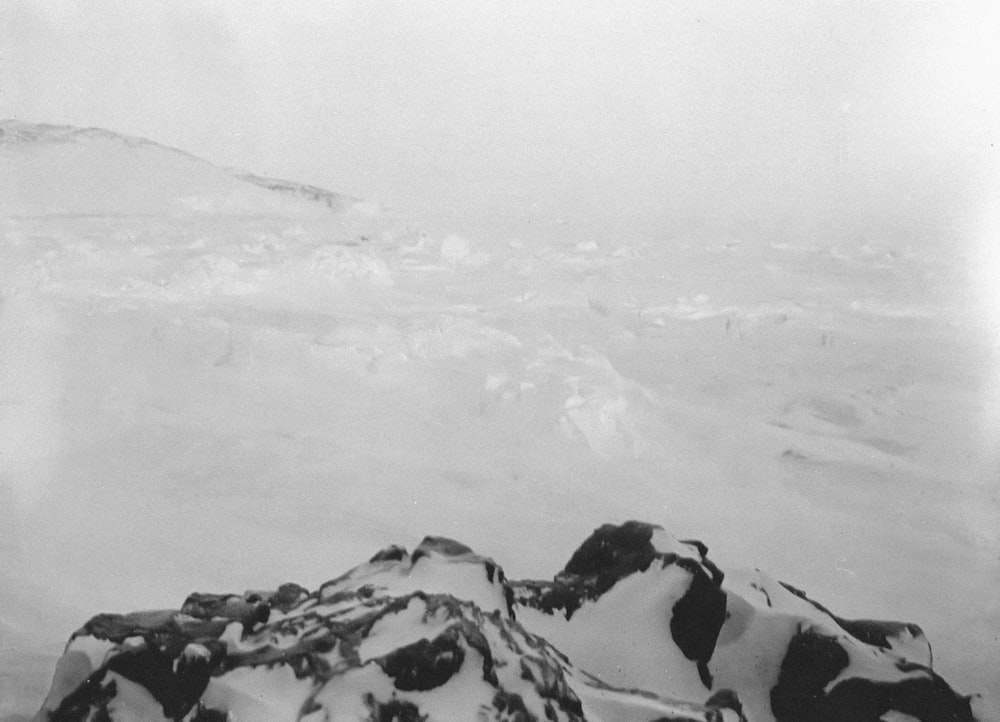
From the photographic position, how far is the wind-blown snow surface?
3.01 meters

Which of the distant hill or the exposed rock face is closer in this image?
the exposed rock face

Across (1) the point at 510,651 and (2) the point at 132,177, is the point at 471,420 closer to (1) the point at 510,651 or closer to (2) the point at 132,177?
(1) the point at 510,651

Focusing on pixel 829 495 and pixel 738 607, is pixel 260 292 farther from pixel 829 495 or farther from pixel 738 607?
pixel 738 607

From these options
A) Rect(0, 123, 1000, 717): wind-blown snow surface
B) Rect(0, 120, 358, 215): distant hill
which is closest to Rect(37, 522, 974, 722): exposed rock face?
Rect(0, 123, 1000, 717): wind-blown snow surface

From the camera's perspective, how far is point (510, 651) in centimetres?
177

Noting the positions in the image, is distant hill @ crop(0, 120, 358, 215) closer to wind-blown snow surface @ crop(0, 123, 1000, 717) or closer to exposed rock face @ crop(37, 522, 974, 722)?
wind-blown snow surface @ crop(0, 123, 1000, 717)

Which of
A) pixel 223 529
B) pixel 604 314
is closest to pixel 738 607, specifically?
pixel 223 529

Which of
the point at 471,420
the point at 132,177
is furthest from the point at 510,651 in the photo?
the point at 132,177

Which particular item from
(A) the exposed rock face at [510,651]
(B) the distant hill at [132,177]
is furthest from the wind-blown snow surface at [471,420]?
(B) the distant hill at [132,177]

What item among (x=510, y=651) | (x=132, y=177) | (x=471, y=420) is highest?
(x=132, y=177)

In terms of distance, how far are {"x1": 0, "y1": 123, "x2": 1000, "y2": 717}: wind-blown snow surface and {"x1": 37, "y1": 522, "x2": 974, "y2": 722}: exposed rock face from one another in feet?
1.67

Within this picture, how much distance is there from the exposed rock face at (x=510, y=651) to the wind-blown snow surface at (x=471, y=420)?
51 cm

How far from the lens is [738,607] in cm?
214

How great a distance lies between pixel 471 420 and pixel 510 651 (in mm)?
2360
